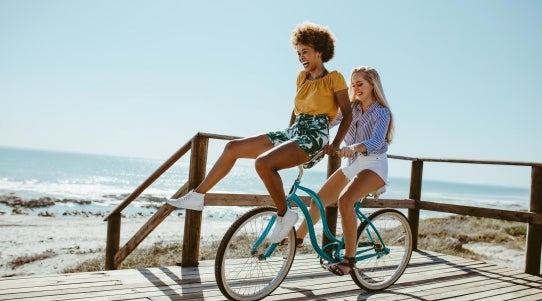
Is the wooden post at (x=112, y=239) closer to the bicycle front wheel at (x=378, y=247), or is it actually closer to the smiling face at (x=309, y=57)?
the bicycle front wheel at (x=378, y=247)

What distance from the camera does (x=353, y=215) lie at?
3.34 m

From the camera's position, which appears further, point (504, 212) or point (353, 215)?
point (504, 212)

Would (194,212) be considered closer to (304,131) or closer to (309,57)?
(304,131)

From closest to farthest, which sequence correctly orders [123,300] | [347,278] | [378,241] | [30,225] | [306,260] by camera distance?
[123,300] → [378,241] → [347,278] → [306,260] → [30,225]

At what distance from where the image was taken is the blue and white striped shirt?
10.8 feet

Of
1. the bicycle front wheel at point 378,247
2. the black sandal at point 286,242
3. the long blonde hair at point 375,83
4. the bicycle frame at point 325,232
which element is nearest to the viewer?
the bicycle frame at point 325,232

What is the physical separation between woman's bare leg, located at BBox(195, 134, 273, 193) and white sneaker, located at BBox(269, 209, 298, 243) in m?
0.49

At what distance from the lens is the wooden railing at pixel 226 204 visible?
13.4 feet

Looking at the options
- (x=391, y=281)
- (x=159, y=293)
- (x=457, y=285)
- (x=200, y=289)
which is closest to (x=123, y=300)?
(x=159, y=293)

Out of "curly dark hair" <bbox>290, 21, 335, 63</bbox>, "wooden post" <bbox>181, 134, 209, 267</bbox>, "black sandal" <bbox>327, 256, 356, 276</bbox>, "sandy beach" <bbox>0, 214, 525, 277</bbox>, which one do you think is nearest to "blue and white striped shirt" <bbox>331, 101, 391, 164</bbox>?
"curly dark hair" <bbox>290, 21, 335, 63</bbox>

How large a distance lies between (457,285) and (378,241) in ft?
3.68

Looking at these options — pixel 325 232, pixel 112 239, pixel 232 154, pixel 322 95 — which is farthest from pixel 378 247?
pixel 112 239

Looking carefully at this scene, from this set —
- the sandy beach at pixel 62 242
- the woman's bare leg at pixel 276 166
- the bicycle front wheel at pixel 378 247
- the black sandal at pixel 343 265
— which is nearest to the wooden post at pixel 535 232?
the bicycle front wheel at pixel 378 247

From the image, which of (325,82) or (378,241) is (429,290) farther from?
(325,82)
